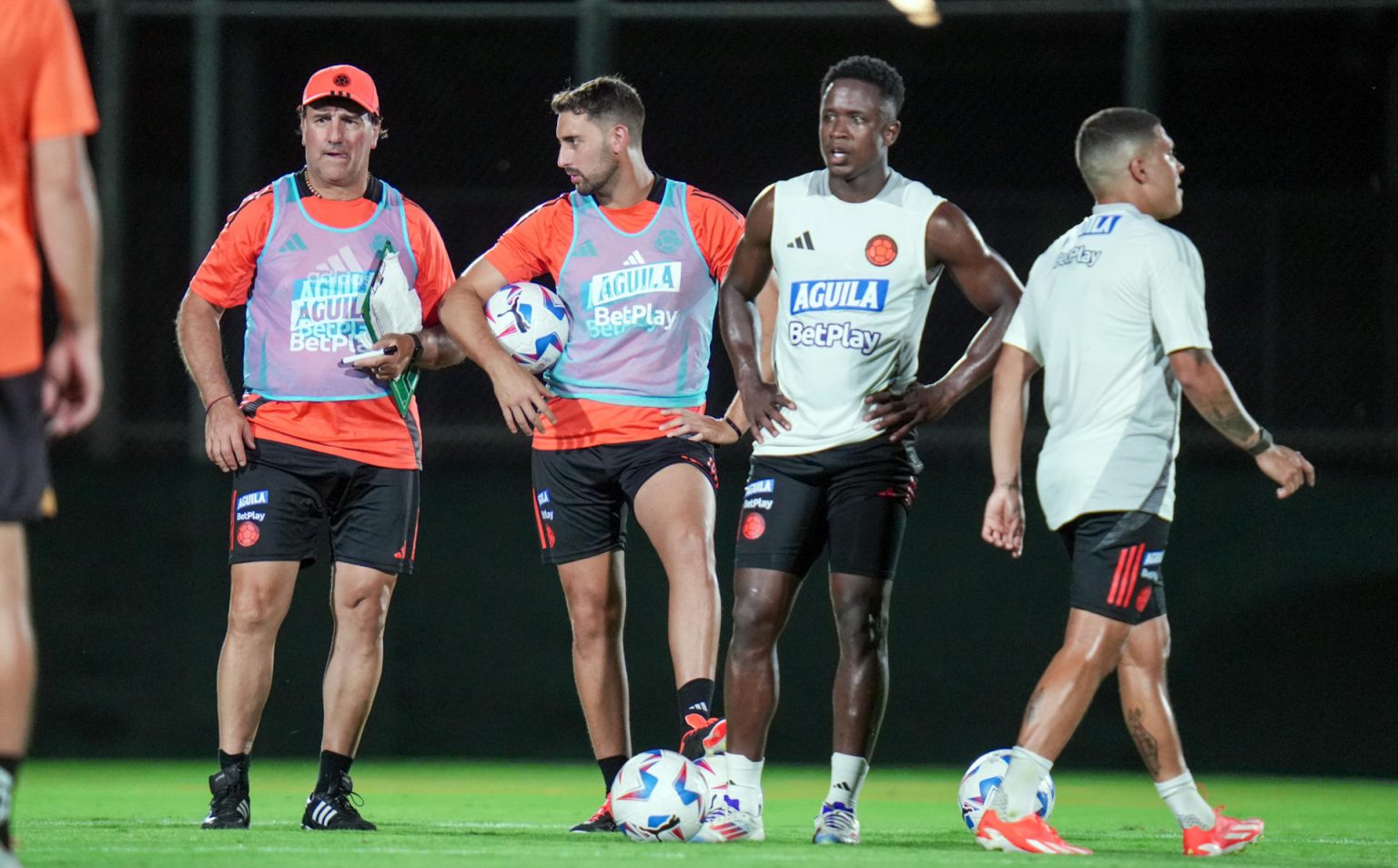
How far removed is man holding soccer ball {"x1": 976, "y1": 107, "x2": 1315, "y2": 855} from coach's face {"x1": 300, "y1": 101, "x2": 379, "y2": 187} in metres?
2.28

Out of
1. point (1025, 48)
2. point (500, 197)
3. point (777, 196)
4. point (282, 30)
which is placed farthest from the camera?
point (282, 30)

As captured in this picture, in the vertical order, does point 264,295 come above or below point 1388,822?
above

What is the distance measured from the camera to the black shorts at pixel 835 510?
19.3 feet

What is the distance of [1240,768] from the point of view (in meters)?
9.50

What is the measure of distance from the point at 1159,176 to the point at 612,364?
185cm

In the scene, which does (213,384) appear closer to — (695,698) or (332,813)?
(332,813)

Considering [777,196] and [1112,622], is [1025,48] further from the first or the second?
[1112,622]

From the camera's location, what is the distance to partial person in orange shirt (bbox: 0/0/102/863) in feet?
12.8

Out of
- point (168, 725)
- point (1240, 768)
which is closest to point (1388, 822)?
point (1240, 768)

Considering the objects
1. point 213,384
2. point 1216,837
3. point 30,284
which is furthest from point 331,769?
point 1216,837

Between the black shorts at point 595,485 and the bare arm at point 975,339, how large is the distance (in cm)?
71

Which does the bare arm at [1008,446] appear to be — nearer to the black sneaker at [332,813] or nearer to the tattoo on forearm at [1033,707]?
the tattoo on forearm at [1033,707]

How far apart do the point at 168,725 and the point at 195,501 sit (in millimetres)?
1121

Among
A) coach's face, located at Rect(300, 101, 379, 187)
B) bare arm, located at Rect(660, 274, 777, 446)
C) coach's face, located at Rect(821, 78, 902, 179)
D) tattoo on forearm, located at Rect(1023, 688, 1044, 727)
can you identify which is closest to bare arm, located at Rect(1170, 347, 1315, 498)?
tattoo on forearm, located at Rect(1023, 688, 1044, 727)
